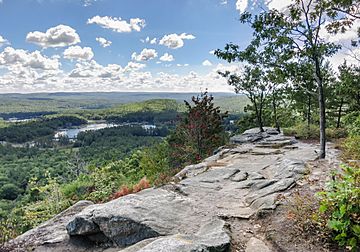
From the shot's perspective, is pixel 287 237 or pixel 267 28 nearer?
pixel 287 237

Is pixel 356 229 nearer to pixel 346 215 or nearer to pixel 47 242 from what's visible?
pixel 346 215

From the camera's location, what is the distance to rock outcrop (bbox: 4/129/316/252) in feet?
14.1

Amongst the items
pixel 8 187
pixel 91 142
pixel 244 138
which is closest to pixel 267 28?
pixel 244 138

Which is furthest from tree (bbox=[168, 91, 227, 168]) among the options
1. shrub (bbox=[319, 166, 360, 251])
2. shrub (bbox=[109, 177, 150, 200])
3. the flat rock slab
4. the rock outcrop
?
shrub (bbox=[319, 166, 360, 251])

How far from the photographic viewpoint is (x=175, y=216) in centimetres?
536

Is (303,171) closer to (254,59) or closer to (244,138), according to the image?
(254,59)

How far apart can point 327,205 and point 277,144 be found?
31.8ft

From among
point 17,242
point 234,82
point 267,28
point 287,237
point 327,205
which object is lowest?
point 17,242

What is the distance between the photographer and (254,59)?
920 cm

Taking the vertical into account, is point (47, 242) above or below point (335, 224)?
below

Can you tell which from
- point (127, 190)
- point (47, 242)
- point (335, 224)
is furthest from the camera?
point (127, 190)

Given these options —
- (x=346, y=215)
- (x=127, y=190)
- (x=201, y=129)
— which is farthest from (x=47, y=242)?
(x=201, y=129)

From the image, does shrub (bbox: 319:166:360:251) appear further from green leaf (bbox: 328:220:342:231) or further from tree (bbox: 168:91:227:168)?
tree (bbox: 168:91:227:168)

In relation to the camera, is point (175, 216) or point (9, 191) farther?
point (9, 191)
